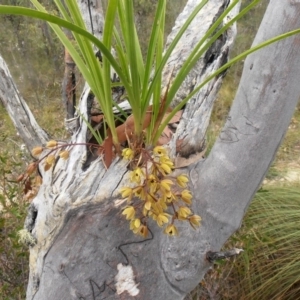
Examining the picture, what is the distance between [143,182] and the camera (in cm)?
73

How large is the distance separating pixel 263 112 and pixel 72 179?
17.2 inches

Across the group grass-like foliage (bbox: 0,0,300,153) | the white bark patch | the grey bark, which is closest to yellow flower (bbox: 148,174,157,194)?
grass-like foliage (bbox: 0,0,300,153)

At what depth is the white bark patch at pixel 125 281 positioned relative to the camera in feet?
2.80

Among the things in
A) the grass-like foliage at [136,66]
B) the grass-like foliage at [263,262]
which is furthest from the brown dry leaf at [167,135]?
the grass-like foliage at [263,262]

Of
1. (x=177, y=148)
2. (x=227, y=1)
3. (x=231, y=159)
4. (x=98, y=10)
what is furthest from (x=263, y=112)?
(x=98, y=10)

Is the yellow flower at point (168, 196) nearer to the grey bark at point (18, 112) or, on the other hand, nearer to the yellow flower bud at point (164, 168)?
the yellow flower bud at point (164, 168)

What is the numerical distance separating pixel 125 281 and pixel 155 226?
0.13 m

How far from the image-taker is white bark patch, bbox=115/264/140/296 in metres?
0.85

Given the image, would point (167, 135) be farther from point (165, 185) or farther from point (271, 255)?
point (271, 255)

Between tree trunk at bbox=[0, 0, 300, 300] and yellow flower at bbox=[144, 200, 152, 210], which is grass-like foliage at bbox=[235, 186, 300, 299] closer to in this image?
tree trunk at bbox=[0, 0, 300, 300]

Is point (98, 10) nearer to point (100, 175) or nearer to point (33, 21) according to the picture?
point (100, 175)

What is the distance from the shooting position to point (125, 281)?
2.81 ft

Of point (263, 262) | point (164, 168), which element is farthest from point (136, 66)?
point (263, 262)

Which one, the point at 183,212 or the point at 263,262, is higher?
the point at 183,212
